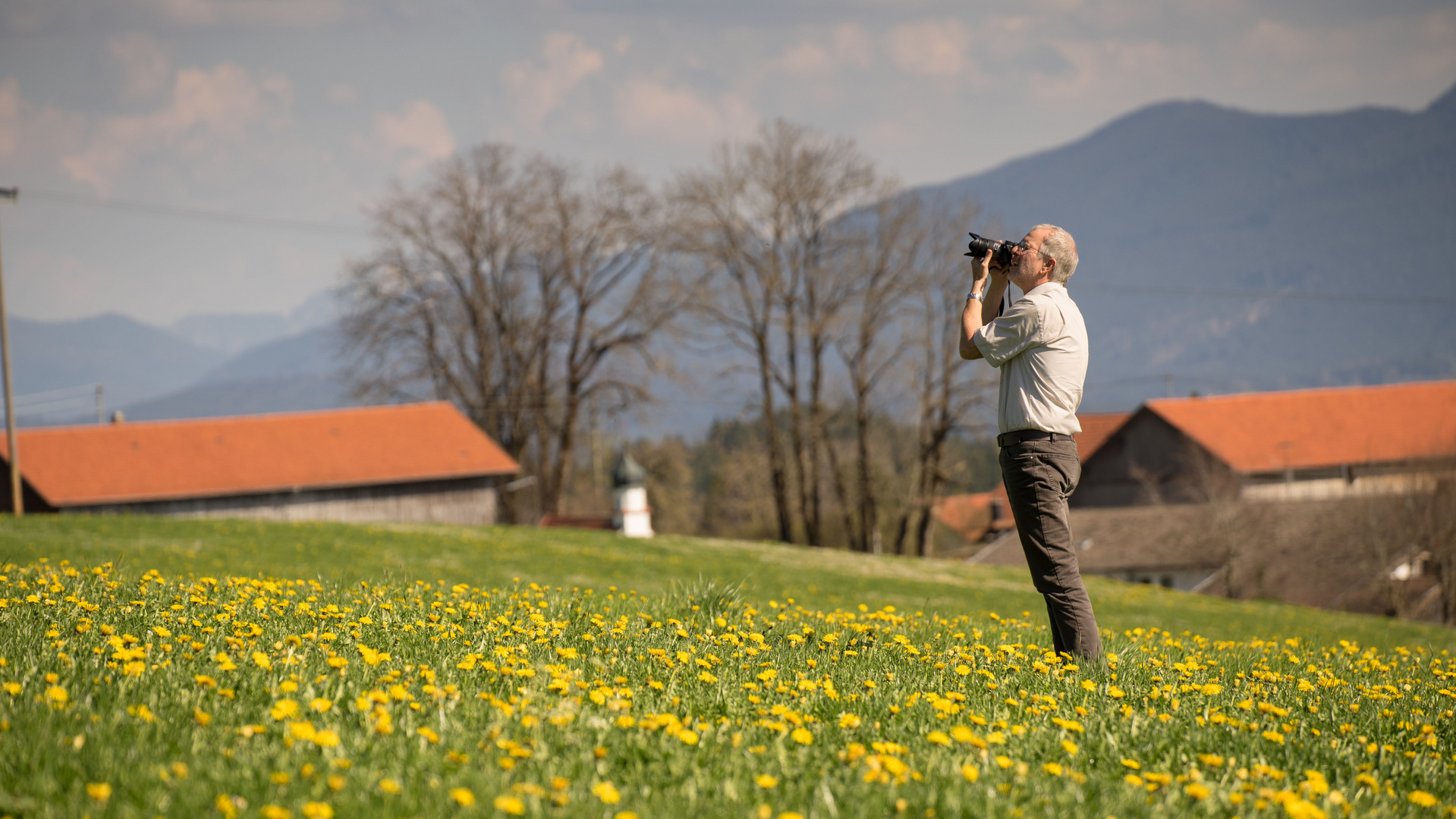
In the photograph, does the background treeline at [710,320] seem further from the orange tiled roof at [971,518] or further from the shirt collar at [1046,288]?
the shirt collar at [1046,288]

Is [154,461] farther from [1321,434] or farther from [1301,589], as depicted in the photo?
[1321,434]

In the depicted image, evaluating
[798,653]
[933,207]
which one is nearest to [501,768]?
[798,653]

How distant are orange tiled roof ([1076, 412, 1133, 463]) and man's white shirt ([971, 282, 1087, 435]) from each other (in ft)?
177

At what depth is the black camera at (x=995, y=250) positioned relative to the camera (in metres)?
5.99

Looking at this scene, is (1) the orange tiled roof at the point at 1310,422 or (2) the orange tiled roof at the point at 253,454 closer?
(2) the orange tiled roof at the point at 253,454

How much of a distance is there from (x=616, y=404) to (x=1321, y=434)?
114ft

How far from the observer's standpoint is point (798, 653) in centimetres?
564

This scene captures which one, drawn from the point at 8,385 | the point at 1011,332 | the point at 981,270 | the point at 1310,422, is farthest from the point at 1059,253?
the point at 1310,422

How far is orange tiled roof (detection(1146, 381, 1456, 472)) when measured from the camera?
49812 mm

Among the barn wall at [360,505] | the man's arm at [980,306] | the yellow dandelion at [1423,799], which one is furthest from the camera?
the barn wall at [360,505]

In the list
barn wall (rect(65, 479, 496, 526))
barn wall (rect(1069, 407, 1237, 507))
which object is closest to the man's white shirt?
barn wall (rect(65, 479, 496, 526))

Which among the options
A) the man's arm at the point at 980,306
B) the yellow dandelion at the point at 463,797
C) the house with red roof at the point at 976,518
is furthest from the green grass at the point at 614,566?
the house with red roof at the point at 976,518

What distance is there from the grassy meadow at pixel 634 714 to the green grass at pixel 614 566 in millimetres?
8092

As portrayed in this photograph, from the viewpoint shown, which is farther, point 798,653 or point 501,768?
point 798,653
